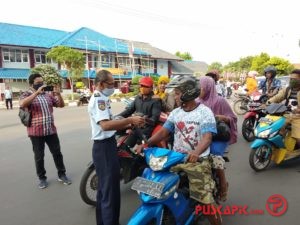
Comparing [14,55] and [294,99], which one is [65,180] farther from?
[14,55]

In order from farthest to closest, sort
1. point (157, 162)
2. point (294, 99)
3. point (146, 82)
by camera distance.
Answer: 1. point (294, 99)
2. point (146, 82)
3. point (157, 162)

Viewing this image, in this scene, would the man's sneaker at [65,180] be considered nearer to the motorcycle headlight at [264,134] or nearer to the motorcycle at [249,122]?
the motorcycle headlight at [264,134]

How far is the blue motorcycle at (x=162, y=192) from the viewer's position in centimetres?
250

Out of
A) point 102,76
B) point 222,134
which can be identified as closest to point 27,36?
point 102,76

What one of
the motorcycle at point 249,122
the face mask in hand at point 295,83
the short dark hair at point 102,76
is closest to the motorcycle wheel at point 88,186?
the short dark hair at point 102,76

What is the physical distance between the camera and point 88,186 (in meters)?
4.02

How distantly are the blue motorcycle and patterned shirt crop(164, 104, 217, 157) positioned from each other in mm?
242

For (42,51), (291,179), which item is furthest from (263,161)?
(42,51)

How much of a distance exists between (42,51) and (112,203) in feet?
107

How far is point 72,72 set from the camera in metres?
27.5

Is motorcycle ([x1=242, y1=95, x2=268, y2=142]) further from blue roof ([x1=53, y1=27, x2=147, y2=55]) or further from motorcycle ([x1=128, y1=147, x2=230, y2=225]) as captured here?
blue roof ([x1=53, y1=27, x2=147, y2=55])

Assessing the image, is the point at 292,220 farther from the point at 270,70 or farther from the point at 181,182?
the point at 270,70

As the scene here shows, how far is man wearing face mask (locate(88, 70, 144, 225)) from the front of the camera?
9.69 ft

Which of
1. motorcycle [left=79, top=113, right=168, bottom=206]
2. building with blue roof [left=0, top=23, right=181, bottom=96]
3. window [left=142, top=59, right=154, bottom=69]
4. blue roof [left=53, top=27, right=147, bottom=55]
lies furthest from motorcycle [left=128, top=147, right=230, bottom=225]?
window [left=142, top=59, right=154, bottom=69]
